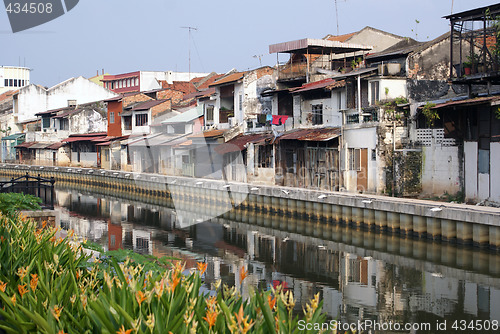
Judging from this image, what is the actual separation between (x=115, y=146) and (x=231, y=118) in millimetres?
17448

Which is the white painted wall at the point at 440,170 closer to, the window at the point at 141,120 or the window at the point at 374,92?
the window at the point at 374,92

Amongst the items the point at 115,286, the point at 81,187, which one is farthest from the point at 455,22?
the point at 81,187

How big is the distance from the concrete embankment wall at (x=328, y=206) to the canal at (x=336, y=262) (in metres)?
0.45

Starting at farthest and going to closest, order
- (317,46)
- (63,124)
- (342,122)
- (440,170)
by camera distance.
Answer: (63,124), (317,46), (342,122), (440,170)

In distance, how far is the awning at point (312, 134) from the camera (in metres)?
31.3

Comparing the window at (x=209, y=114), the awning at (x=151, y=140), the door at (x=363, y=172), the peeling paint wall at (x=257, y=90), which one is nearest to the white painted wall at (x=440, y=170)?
the door at (x=363, y=172)

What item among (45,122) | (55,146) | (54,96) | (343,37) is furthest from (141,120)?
(54,96)

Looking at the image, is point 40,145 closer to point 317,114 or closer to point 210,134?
point 210,134

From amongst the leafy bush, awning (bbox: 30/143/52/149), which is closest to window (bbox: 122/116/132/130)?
awning (bbox: 30/143/52/149)

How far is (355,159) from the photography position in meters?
Answer: 30.3

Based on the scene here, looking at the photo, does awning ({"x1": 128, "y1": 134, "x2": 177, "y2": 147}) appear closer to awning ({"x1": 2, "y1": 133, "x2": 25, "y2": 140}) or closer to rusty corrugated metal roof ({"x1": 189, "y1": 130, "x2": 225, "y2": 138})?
rusty corrugated metal roof ({"x1": 189, "y1": 130, "x2": 225, "y2": 138})

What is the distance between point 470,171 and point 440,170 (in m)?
1.91

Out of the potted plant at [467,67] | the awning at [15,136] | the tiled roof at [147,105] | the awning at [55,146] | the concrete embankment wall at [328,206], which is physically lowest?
the concrete embankment wall at [328,206]

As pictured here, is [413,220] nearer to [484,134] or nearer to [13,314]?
[484,134]
